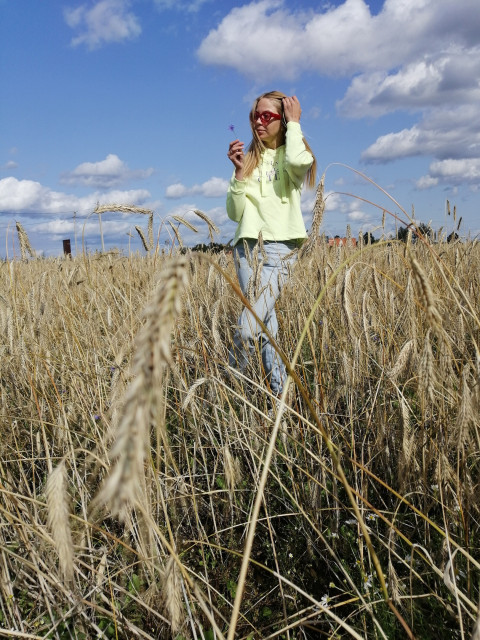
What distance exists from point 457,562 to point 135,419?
1.08 meters

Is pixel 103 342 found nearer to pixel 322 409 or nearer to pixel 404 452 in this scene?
pixel 322 409

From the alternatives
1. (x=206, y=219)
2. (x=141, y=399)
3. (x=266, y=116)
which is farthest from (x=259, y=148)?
(x=141, y=399)

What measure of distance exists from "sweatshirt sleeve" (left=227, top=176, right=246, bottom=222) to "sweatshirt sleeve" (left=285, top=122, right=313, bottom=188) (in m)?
0.25

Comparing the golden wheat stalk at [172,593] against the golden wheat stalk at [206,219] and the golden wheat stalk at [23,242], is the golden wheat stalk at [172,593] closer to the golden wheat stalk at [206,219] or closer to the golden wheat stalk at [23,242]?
the golden wheat stalk at [206,219]

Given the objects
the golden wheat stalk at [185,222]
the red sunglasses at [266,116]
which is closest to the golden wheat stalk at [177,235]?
the golden wheat stalk at [185,222]

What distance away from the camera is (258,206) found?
8.39ft

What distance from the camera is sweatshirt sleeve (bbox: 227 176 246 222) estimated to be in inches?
97.8

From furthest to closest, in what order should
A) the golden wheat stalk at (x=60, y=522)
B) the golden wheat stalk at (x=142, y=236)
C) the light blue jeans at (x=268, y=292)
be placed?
1. the golden wheat stalk at (x=142, y=236)
2. the light blue jeans at (x=268, y=292)
3. the golden wheat stalk at (x=60, y=522)

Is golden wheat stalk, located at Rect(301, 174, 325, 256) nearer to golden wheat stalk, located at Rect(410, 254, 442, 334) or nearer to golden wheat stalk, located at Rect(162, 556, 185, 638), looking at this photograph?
golden wheat stalk, located at Rect(410, 254, 442, 334)

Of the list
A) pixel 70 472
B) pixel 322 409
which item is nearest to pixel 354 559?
pixel 322 409

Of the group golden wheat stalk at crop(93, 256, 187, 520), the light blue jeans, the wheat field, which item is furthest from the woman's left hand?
golden wheat stalk at crop(93, 256, 187, 520)

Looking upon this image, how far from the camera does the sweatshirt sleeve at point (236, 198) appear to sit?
8.15 ft

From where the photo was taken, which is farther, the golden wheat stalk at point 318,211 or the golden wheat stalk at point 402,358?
the golden wheat stalk at point 318,211

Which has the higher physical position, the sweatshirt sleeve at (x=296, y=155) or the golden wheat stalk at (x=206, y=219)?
the sweatshirt sleeve at (x=296, y=155)
